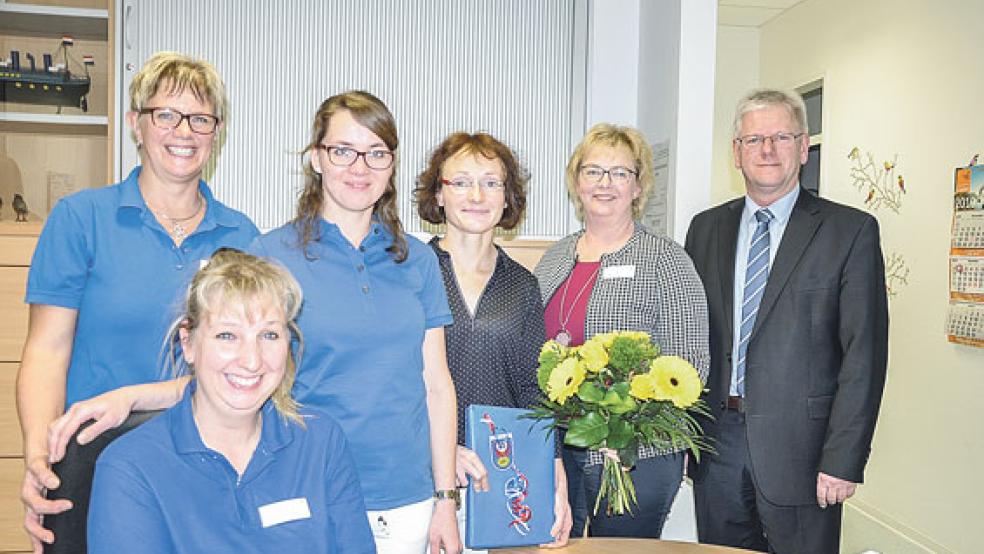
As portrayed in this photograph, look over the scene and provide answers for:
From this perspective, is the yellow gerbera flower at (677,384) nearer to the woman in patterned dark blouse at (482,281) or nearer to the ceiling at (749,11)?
the woman in patterned dark blouse at (482,281)

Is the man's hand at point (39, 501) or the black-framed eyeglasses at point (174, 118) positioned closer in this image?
the man's hand at point (39, 501)

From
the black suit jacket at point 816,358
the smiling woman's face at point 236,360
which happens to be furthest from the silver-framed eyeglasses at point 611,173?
the smiling woman's face at point 236,360

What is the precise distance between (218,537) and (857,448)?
1.86 meters

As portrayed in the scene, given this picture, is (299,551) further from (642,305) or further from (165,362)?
(642,305)

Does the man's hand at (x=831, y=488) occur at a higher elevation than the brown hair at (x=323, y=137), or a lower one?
lower

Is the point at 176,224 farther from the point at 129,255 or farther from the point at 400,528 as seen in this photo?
the point at 400,528

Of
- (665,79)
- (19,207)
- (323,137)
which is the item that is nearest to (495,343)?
(323,137)

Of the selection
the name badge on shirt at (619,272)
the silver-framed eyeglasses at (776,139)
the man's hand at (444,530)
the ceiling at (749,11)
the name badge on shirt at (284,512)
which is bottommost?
the man's hand at (444,530)

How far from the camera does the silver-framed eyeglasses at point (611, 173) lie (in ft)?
8.75

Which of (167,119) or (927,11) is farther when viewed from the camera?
(927,11)

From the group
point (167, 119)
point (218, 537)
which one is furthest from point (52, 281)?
point (218, 537)

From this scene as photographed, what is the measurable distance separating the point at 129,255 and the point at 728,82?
233 inches

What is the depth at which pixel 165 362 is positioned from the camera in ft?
6.55

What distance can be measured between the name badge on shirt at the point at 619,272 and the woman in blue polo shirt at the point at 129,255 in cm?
109
